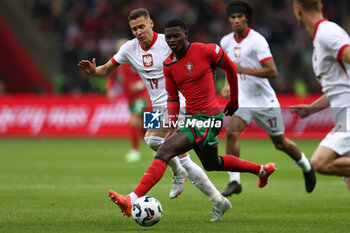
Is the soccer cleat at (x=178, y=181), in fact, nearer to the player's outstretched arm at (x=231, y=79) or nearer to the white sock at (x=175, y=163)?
the white sock at (x=175, y=163)

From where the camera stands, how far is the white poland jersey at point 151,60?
26.8 ft

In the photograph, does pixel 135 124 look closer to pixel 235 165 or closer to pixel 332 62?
pixel 235 165

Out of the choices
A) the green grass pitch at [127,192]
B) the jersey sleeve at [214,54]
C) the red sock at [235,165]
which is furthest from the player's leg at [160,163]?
the jersey sleeve at [214,54]

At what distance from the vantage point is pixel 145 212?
6.46m

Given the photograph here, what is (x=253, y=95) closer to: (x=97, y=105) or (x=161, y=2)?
(x=97, y=105)

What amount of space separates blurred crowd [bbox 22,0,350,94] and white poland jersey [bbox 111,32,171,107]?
599 inches

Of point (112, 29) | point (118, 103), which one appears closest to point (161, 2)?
point (112, 29)

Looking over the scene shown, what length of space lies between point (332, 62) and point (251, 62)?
10.9ft

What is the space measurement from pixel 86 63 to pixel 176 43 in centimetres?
139

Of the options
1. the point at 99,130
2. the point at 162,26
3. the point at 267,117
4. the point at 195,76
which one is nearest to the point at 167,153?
the point at 195,76

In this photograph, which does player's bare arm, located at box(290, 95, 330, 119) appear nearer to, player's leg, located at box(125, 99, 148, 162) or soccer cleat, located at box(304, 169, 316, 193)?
soccer cleat, located at box(304, 169, 316, 193)

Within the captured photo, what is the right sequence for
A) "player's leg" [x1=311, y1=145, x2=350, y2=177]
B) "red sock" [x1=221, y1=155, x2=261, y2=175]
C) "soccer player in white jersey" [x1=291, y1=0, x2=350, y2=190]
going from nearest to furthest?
"soccer player in white jersey" [x1=291, y1=0, x2=350, y2=190] < "player's leg" [x1=311, y1=145, x2=350, y2=177] < "red sock" [x1=221, y1=155, x2=261, y2=175]

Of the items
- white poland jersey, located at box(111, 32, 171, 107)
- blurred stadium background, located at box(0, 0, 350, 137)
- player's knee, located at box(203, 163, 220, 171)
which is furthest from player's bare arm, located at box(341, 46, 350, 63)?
blurred stadium background, located at box(0, 0, 350, 137)

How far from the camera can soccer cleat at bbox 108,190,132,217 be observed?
640 centimetres
